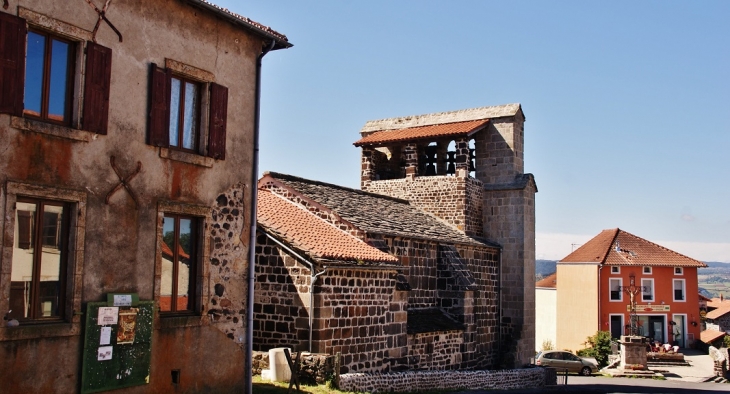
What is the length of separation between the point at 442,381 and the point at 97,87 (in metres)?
12.2

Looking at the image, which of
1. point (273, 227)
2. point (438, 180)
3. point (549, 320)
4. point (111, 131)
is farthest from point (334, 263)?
point (549, 320)

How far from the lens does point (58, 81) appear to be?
1022 cm

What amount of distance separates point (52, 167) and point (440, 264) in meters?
16.2

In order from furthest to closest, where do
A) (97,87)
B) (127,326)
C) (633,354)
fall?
1. (633,354)
2. (127,326)
3. (97,87)

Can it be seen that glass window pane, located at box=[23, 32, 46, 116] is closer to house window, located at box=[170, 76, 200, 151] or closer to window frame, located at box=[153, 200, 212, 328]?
house window, located at box=[170, 76, 200, 151]

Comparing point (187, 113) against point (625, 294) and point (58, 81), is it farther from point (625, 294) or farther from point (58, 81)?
point (625, 294)

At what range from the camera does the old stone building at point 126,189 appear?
967 centimetres

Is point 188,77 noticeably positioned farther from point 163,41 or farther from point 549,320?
point 549,320

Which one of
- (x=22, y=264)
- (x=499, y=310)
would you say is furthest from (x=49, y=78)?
(x=499, y=310)

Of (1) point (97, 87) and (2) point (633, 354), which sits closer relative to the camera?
(1) point (97, 87)

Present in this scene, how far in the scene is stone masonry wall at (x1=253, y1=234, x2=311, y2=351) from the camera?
1672cm

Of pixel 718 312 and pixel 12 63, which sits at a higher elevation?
pixel 12 63

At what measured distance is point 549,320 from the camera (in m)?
51.2

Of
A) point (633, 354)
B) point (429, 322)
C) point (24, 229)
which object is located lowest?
point (633, 354)
